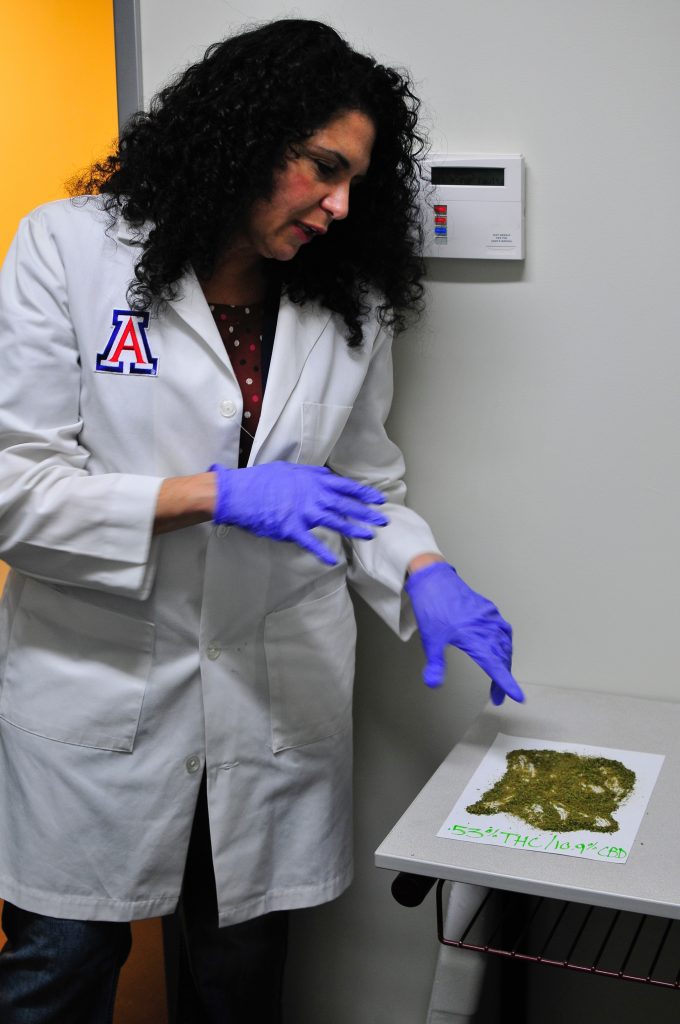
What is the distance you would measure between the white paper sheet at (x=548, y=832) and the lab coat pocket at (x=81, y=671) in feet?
1.42

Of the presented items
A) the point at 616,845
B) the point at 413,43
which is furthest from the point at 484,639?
the point at 413,43

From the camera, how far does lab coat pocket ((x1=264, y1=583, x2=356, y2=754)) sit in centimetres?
145

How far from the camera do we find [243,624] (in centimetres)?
142

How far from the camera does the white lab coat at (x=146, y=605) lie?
127 cm

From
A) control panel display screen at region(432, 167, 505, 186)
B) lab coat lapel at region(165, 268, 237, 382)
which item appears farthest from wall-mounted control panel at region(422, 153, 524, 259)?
lab coat lapel at region(165, 268, 237, 382)

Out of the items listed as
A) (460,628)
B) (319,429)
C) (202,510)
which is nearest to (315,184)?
(319,429)

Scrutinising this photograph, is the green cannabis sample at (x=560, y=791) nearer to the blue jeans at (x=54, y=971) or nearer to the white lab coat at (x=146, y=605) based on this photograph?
the white lab coat at (x=146, y=605)

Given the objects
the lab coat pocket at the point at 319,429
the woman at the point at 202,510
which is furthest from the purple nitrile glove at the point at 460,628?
the lab coat pocket at the point at 319,429

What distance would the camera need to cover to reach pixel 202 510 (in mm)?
1262

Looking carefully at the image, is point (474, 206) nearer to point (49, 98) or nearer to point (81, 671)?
point (81, 671)

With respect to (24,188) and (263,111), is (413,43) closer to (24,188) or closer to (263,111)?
(263,111)

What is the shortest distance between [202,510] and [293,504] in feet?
0.38

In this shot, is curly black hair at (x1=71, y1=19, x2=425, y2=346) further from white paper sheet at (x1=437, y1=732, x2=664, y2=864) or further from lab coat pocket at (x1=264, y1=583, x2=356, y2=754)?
white paper sheet at (x1=437, y1=732, x2=664, y2=864)

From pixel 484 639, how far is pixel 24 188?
1382 mm
